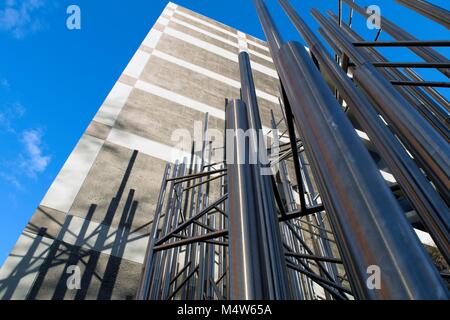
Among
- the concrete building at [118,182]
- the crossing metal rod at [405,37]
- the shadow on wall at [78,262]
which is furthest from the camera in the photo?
the concrete building at [118,182]

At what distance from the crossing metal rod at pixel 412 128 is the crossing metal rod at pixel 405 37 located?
5.41 ft

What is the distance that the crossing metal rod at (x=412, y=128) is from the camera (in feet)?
Result: 4.82

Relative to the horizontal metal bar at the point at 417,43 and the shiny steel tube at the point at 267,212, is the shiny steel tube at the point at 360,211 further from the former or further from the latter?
the horizontal metal bar at the point at 417,43

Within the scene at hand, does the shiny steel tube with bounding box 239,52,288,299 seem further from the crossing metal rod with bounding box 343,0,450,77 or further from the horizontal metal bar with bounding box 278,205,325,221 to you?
the crossing metal rod with bounding box 343,0,450,77

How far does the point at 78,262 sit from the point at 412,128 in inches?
245

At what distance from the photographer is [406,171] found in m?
1.56

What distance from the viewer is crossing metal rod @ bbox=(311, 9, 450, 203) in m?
1.47

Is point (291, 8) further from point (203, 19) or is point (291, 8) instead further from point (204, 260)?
point (203, 19)

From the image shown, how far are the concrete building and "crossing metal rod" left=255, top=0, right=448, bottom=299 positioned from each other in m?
5.59

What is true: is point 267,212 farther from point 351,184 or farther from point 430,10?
point 430,10

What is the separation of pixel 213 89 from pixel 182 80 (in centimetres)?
149

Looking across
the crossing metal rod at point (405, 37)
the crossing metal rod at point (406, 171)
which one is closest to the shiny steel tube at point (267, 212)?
the crossing metal rod at point (406, 171)
